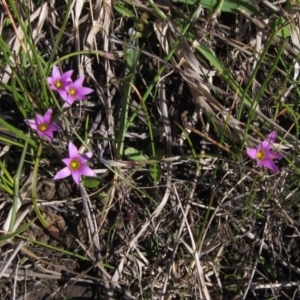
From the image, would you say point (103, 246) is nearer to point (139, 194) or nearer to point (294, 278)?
point (139, 194)

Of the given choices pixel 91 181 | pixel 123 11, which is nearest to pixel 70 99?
pixel 91 181

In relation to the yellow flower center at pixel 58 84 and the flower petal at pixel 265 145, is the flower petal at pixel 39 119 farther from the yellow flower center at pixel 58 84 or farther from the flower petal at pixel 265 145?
the flower petal at pixel 265 145

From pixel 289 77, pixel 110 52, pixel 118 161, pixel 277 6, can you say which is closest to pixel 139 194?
pixel 118 161

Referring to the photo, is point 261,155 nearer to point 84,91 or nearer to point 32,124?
point 84,91

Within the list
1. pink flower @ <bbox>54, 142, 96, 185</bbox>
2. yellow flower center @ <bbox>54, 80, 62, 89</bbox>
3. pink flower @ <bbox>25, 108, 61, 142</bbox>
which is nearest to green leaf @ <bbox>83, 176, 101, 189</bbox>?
pink flower @ <bbox>54, 142, 96, 185</bbox>

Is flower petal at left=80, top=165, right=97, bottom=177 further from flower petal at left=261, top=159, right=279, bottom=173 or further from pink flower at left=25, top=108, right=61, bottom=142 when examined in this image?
flower petal at left=261, top=159, right=279, bottom=173

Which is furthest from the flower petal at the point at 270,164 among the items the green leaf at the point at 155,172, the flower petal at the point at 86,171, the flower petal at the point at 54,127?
the flower petal at the point at 54,127
